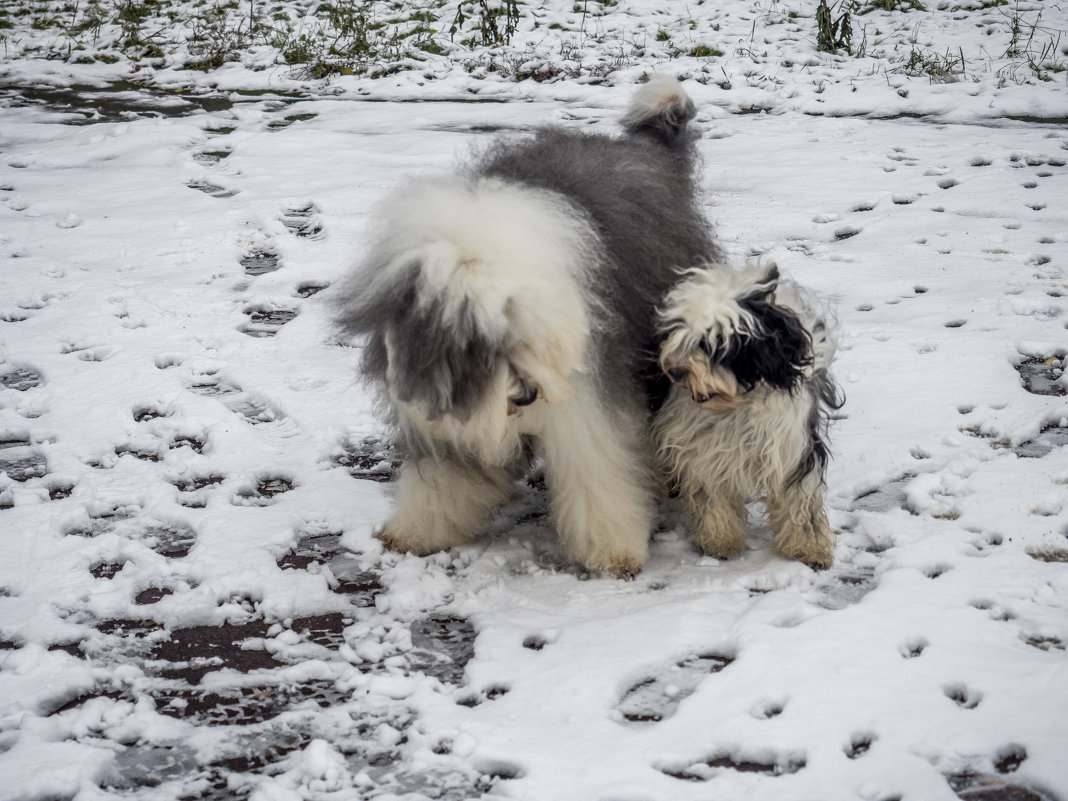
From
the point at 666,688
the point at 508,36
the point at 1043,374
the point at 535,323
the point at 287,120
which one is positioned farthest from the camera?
the point at 508,36

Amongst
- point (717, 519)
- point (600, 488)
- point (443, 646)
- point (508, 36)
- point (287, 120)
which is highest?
point (508, 36)

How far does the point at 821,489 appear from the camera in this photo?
9.94 feet

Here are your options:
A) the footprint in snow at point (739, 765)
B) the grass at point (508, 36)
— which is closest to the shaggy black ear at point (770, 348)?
the footprint in snow at point (739, 765)

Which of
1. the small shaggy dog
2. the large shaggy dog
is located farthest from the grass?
the small shaggy dog

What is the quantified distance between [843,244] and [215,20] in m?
7.07

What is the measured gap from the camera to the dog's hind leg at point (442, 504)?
3088mm

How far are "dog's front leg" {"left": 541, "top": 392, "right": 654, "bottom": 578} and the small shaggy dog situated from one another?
16 cm

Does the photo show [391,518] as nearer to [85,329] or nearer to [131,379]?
[131,379]

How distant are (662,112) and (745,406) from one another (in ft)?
4.52

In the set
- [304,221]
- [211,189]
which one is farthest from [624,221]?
[211,189]

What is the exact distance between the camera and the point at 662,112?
3.67 m

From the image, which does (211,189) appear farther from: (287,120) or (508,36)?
(508,36)

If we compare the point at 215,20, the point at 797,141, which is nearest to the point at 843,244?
the point at 797,141

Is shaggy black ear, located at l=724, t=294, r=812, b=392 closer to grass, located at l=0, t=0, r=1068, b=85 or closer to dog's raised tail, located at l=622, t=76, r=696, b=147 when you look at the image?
dog's raised tail, located at l=622, t=76, r=696, b=147
